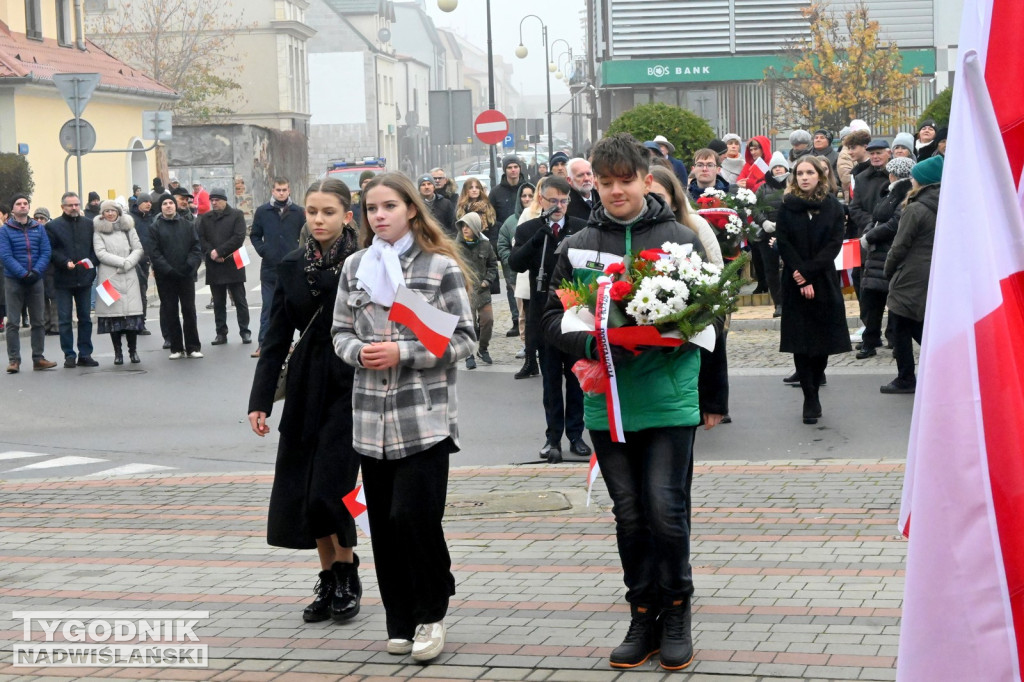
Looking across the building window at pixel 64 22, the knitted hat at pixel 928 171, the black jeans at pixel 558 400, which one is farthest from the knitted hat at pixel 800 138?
the building window at pixel 64 22

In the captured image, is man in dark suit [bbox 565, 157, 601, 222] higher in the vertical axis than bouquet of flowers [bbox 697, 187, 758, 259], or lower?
higher

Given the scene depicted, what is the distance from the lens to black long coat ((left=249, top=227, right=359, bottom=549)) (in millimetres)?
5688

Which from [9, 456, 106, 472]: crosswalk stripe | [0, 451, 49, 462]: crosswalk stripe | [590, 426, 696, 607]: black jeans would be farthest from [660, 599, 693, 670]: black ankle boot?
[0, 451, 49, 462]: crosswalk stripe

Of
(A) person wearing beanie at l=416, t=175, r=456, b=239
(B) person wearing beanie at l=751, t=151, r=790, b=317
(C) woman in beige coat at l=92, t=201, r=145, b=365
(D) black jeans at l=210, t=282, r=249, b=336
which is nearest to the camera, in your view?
(B) person wearing beanie at l=751, t=151, r=790, b=317

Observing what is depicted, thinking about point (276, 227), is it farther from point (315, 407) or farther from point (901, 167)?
point (315, 407)

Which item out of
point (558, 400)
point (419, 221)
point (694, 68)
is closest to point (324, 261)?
point (419, 221)

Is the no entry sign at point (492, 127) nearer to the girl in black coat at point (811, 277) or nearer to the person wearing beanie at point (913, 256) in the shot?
the person wearing beanie at point (913, 256)

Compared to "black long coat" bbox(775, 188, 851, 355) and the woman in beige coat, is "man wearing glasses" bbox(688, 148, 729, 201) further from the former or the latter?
the woman in beige coat

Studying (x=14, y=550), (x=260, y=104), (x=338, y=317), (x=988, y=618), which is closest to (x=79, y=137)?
(x=14, y=550)

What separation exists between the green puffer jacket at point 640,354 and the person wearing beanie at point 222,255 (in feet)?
44.2

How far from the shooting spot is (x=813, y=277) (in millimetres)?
11125

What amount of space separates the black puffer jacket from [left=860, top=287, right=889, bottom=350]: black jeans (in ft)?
0.49

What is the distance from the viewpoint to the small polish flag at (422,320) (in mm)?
5152

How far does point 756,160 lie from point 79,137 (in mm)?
11693
